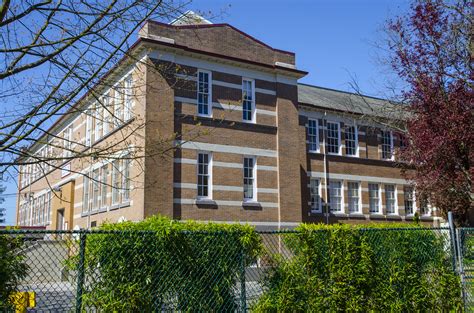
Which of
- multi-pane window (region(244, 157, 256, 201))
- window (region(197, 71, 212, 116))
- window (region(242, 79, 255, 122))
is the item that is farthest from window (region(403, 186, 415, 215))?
window (region(197, 71, 212, 116))

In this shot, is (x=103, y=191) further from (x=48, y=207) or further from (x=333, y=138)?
(x=333, y=138)

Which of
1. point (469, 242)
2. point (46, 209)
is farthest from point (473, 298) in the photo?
point (46, 209)

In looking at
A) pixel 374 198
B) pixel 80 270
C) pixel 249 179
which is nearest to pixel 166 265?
pixel 80 270

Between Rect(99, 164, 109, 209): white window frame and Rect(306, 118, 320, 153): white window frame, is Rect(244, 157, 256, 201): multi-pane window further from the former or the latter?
Rect(99, 164, 109, 209): white window frame

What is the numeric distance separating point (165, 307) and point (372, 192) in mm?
28829

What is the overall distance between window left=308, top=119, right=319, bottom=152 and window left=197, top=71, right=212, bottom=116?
8.98m

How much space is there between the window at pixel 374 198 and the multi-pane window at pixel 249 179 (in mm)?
11307

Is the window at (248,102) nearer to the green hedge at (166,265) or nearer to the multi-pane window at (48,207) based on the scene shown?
the green hedge at (166,265)

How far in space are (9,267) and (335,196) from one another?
27856 millimetres

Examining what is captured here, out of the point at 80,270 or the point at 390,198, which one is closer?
the point at 80,270

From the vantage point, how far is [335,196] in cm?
3198

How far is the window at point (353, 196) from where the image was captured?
3272cm

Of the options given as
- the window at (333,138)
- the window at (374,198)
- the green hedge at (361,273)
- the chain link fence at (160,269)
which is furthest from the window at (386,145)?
the chain link fence at (160,269)

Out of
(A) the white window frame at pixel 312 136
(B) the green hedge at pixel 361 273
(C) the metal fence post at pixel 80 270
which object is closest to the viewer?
(C) the metal fence post at pixel 80 270
